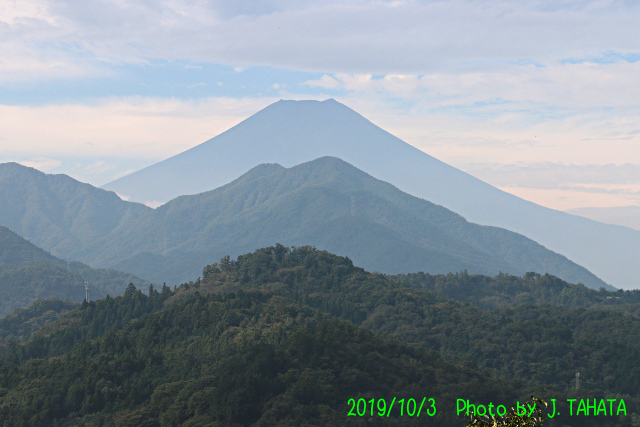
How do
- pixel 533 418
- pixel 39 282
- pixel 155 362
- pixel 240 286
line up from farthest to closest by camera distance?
pixel 39 282
pixel 240 286
pixel 155 362
pixel 533 418

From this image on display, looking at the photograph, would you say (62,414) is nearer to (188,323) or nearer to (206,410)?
(206,410)

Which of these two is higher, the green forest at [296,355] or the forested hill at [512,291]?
the forested hill at [512,291]

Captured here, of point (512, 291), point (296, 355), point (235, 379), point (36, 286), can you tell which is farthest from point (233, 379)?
point (36, 286)

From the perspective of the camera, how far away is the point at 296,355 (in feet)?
159

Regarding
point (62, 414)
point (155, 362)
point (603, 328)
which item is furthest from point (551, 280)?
point (62, 414)

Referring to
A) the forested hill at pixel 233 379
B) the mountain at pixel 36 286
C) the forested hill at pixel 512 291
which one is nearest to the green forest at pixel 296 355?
the forested hill at pixel 233 379

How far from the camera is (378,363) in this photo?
49219mm

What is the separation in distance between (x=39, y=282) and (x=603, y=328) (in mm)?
131142

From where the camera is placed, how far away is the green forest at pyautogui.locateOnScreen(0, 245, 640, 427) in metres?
43.3

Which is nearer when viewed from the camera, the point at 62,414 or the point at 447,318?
the point at 62,414

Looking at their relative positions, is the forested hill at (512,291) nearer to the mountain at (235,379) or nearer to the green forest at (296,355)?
the green forest at (296,355)

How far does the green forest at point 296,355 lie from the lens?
43344mm

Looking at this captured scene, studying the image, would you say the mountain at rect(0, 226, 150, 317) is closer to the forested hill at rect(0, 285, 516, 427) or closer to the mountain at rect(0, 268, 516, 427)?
the forested hill at rect(0, 285, 516, 427)

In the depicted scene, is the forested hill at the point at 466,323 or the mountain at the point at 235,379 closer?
the mountain at the point at 235,379
